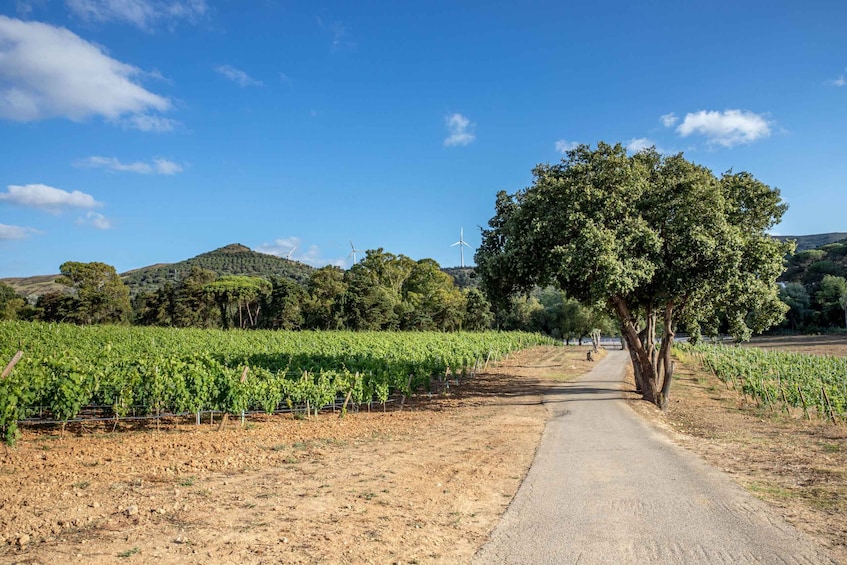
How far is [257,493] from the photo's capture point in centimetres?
906

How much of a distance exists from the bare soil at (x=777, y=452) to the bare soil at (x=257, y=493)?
4.42 m

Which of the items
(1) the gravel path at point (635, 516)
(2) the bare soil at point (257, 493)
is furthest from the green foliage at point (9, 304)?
(1) the gravel path at point (635, 516)

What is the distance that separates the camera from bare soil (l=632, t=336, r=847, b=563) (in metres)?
8.25

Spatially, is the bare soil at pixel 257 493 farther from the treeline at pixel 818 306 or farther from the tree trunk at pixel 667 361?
the treeline at pixel 818 306

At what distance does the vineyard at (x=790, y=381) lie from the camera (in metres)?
21.6

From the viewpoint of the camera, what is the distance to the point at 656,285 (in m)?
21.0

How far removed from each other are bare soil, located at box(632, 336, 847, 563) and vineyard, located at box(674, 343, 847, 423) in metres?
0.95

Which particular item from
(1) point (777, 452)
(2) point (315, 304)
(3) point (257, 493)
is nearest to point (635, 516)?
(3) point (257, 493)

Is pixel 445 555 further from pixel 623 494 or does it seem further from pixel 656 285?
pixel 656 285

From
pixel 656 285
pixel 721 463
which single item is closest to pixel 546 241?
pixel 656 285

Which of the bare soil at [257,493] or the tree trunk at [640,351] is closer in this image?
the bare soil at [257,493]

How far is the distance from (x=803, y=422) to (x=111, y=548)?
73.4ft

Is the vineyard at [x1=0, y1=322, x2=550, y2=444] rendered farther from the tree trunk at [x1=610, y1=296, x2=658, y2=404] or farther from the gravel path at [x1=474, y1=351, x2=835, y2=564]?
the tree trunk at [x1=610, y1=296, x2=658, y2=404]

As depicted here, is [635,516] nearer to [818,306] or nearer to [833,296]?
[833,296]
